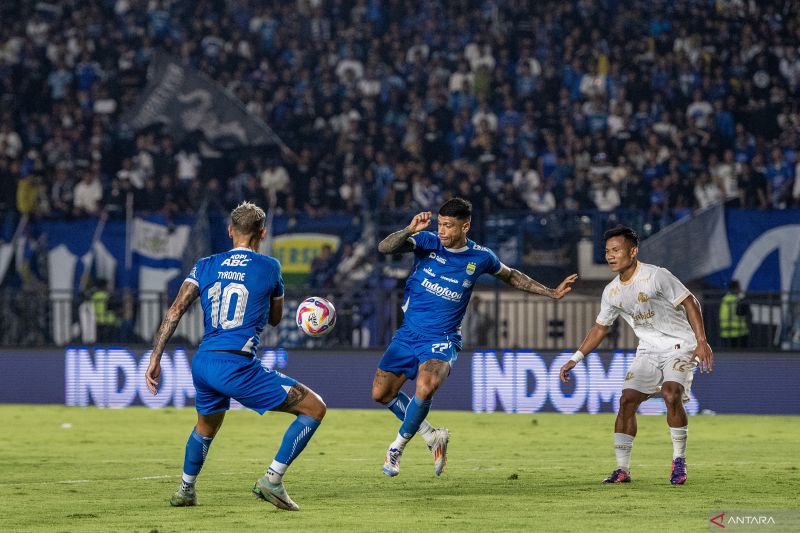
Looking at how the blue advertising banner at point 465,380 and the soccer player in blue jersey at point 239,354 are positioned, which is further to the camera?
the blue advertising banner at point 465,380

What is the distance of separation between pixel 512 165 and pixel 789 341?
6585 mm

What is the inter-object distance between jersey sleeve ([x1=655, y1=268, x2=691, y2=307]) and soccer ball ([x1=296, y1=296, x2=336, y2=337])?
102 inches

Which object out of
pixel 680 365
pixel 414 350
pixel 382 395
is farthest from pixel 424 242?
pixel 680 365

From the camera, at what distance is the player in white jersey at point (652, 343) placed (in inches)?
416

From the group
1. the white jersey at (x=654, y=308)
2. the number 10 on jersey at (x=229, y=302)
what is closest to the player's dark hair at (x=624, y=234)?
the white jersey at (x=654, y=308)

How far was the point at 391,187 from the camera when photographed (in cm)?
2323

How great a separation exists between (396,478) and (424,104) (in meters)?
15.5

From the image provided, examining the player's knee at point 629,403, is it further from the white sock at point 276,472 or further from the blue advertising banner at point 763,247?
the blue advertising banner at point 763,247

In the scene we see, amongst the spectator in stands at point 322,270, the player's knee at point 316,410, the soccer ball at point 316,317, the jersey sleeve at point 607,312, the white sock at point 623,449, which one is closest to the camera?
the player's knee at point 316,410

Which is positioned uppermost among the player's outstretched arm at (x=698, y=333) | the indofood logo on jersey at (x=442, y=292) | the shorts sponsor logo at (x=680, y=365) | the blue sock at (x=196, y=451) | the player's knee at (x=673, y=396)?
the indofood logo on jersey at (x=442, y=292)

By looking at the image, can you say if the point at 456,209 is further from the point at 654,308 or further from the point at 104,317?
the point at 104,317

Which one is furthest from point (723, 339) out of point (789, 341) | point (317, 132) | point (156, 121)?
point (156, 121)

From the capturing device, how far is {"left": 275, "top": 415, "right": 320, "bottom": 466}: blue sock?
8766mm

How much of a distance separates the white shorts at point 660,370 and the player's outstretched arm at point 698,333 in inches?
5.8
